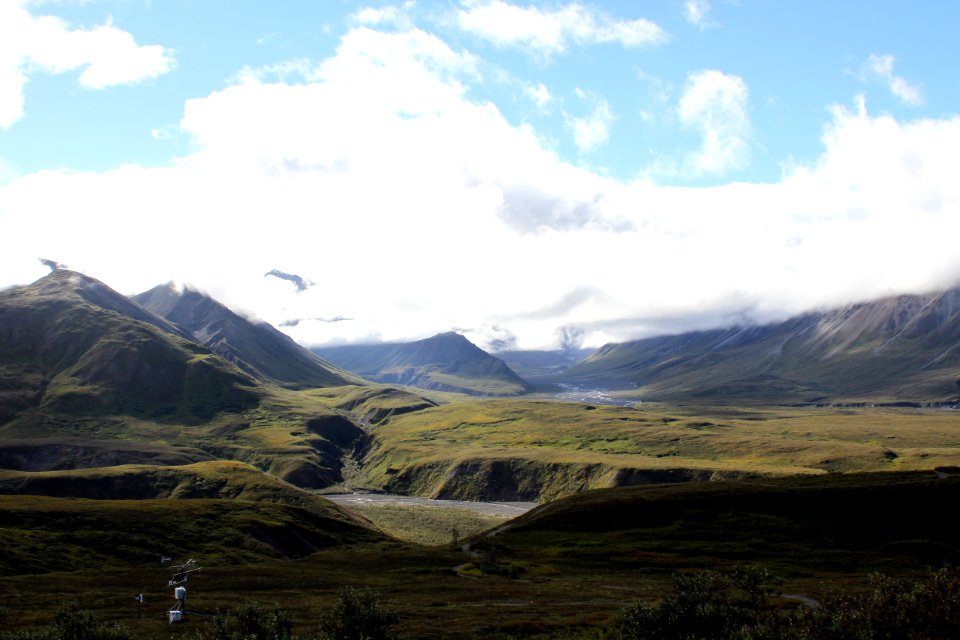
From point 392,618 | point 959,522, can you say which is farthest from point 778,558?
point 392,618

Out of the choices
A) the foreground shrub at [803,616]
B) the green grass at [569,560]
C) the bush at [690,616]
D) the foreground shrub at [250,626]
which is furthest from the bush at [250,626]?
the foreground shrub at [803,616]

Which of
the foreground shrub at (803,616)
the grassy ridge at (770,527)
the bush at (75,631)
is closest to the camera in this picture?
the foreground shrub at (803,616)

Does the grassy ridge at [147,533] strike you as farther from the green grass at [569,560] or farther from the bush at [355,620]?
the bush at [355,620]

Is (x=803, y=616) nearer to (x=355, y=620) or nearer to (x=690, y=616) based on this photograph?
(x=690, y=616)

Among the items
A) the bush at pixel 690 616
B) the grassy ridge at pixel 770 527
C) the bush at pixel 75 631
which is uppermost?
the bush at pixel 75 631

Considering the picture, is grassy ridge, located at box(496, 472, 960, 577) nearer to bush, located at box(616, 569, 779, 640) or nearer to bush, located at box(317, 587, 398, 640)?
bush, located at box(616, 569, 779, 640)

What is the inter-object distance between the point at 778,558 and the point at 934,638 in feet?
254

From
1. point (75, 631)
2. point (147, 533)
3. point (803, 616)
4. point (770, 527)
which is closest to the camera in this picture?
point (75, 631)

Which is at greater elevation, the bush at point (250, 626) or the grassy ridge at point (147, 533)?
the bush at point (250, 626)

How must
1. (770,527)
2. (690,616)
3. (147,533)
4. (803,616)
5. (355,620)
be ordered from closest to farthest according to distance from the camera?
(803,616), (355,620), (690,616), (770,527), (147,533)

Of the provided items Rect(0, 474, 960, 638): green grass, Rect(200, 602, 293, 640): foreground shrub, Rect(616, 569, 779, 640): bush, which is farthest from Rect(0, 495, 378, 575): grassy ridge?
Rect(616, 569, 779, 640): bush

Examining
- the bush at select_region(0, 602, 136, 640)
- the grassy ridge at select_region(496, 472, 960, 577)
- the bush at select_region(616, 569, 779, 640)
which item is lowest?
the grassy ridge at select_region(496, 472, 960, 577)

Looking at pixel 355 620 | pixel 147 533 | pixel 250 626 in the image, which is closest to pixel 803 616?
pixel 355 620

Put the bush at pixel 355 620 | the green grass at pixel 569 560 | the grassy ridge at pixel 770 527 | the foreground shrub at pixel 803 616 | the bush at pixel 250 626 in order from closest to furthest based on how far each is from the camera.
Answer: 1. the foreground shrub at pixel 803 616
2. the bush at pixel 250 626
3. the bush at pixel 355 620
4. the green grass at pixel 569 560
5. the grassy ridge at pixel 770 527
